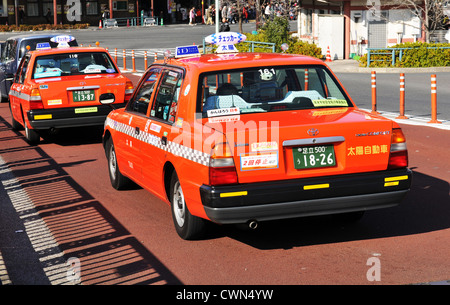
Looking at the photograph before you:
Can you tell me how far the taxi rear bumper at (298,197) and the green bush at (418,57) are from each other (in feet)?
82.7

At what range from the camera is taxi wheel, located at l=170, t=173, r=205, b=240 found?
6988 mm

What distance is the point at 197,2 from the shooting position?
87062 mm

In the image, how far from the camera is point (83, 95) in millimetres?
13273

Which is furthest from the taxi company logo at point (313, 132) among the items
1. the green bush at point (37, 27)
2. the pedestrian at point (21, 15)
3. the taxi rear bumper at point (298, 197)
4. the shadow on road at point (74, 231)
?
the pedestrian at point (21, 15)

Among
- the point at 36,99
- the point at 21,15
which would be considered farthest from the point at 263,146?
the point at 21,15

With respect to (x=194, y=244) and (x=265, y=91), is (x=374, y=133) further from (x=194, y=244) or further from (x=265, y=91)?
(x=194, y=244)

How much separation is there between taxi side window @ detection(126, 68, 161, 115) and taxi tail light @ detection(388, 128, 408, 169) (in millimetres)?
2664

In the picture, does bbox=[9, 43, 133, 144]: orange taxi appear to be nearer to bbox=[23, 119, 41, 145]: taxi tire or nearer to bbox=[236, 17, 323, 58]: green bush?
bbox=[23, 119, 41, 145]: taxi tire

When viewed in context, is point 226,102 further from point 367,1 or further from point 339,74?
point 367,1

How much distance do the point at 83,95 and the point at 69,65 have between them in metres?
0.80

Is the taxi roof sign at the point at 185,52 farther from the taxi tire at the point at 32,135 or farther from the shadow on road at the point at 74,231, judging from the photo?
the taxi tire at the point at 32,135
